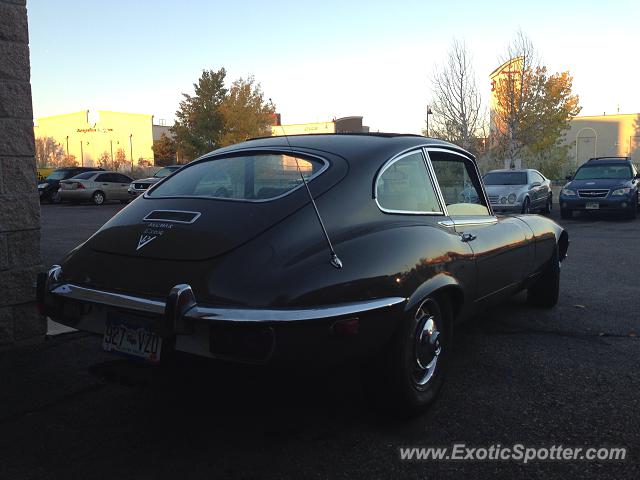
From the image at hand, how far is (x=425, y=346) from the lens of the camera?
10.2 feet

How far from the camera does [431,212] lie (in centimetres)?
345

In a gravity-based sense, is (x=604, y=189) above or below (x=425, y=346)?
above

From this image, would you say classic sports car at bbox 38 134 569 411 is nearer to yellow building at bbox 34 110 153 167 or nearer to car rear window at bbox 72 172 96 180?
car rear window at bbox 72 172 96 180

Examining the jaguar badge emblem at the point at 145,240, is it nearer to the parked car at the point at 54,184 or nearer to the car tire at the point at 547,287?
the car tire at the point at 547,287

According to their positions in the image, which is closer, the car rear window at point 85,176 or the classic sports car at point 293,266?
the classic sports car at point 293,266

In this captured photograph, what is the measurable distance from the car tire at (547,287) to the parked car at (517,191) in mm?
8772

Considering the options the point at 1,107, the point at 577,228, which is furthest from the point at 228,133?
the point at 1,107

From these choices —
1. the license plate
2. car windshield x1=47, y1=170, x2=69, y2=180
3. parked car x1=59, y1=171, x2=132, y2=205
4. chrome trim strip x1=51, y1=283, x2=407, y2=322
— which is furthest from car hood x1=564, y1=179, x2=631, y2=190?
car windshield x1=47, y1=170, x2=69, y2=180

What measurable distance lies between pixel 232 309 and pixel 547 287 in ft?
12.8

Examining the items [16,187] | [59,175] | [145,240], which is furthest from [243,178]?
[59,175]

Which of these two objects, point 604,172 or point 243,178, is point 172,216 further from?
point 604,172

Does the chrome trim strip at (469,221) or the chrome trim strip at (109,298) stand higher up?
the chrome trim strip at (469,221)

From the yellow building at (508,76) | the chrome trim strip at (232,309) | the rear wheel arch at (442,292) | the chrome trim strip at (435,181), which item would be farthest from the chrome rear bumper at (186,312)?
the yellow building at (508,76)

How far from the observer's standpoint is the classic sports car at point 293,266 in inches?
95.5
